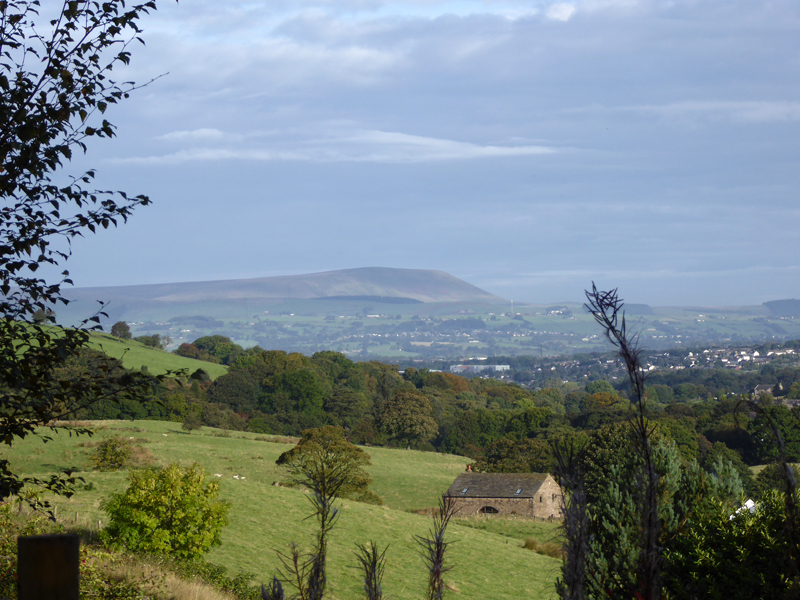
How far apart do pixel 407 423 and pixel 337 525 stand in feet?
145

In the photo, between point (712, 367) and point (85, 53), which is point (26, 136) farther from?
point (712, 367)

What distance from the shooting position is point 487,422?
3356 inches

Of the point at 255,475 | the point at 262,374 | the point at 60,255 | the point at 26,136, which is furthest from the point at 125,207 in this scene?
the point at 262,374

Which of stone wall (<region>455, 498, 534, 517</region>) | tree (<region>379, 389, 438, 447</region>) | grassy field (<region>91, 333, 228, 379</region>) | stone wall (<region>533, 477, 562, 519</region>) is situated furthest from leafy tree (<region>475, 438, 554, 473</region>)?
grassy field (<region>91, 333, 228, 379</region>)

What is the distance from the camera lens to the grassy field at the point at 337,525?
24.3 metres

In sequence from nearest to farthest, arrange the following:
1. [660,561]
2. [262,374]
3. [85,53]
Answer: [660,561] < [85,53] < [262,374]

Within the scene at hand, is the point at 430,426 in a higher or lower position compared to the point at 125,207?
lower

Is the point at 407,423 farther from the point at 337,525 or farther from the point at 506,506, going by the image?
the point at 337,525

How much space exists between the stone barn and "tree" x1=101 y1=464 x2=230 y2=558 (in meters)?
30.5

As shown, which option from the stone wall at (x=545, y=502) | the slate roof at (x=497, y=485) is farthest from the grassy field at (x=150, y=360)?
the stone wall at (x=545, y=502)

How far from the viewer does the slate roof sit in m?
47.5

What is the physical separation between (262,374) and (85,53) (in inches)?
3829

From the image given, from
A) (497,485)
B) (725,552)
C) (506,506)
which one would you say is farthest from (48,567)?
(497,485)

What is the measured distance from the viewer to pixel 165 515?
17.3 meters
